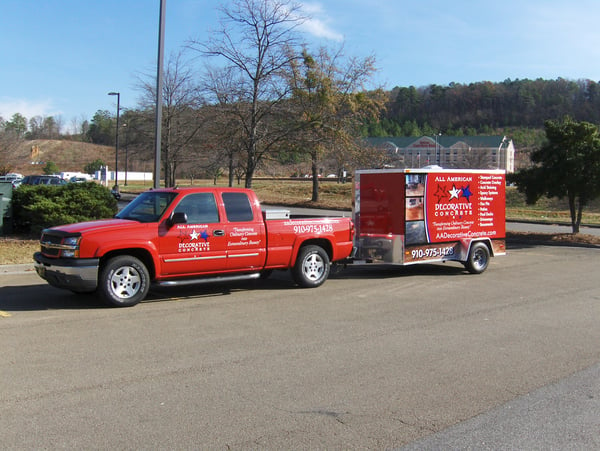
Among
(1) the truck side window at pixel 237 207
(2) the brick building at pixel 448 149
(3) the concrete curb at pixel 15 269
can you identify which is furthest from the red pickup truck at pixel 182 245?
(2) the brick building at pixel 448 149

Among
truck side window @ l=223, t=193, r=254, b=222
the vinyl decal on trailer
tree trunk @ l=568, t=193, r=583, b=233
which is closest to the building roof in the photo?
tree trunk @ l=568, t=193, r=583, b=233

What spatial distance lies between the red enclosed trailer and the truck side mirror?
169 inches

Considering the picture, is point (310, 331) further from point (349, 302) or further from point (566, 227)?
point (566, 227)

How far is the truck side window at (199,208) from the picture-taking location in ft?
31.0

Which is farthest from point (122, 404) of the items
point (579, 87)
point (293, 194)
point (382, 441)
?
point (579, 87)

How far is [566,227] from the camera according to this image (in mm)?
26875

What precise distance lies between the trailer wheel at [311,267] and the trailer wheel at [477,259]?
3.90m

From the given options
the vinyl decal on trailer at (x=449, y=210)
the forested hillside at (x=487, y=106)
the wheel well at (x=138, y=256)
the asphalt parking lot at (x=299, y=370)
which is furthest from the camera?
the forested hillside at (x=487, y=106)

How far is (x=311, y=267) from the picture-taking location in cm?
1083

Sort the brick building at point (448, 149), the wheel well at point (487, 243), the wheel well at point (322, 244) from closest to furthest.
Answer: the wheel well at point (322, 244), the wheel well at point (487, 243), the brick building at point (448, 149)

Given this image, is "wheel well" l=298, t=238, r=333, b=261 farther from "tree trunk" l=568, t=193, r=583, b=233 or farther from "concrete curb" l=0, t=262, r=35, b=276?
"tree trunk" l=568, t=193, r=583, b=233

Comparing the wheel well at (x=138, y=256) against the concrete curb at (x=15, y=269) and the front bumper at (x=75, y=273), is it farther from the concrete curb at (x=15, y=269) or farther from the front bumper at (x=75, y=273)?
the concrete curb at (x=15, y=269)

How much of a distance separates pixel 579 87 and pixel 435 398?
19580 centimetres

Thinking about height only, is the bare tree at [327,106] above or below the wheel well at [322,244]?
above
